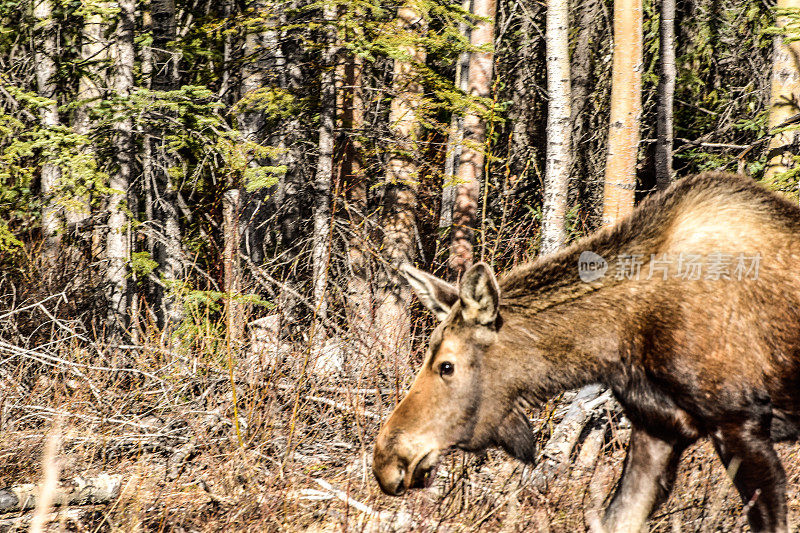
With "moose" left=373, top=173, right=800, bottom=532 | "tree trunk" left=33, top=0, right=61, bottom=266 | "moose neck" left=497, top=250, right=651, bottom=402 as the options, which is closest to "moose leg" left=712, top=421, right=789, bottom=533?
"moose" left=373, top=173, right=800, bottom=532

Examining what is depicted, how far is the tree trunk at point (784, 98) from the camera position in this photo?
849 centimetres

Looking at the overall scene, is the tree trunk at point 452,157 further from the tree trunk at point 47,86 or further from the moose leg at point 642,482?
the tree trunk at point 47,86

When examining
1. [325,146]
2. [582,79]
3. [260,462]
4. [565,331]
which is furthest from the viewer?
[582,79]

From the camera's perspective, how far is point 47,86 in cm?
900

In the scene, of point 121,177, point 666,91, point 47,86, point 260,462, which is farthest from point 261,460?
point 666,91

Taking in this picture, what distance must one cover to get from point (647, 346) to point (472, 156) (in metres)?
5.71

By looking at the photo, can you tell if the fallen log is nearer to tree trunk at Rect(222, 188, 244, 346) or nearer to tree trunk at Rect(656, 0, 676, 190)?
tree trunk at Rect(222, 188, 244, 346)

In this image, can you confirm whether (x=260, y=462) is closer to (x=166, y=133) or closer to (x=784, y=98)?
(x=166, y=133)

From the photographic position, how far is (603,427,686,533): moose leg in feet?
13.9

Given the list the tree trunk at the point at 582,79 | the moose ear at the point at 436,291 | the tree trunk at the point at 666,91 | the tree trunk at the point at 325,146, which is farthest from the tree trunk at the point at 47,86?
the tree trunk at the point at 582,79

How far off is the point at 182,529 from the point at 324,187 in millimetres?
4585

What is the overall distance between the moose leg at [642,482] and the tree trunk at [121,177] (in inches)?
212

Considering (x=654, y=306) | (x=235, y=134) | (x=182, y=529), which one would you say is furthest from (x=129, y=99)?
(x=654, y=306)

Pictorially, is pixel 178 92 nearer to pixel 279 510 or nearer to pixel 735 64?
pixel 279 510
